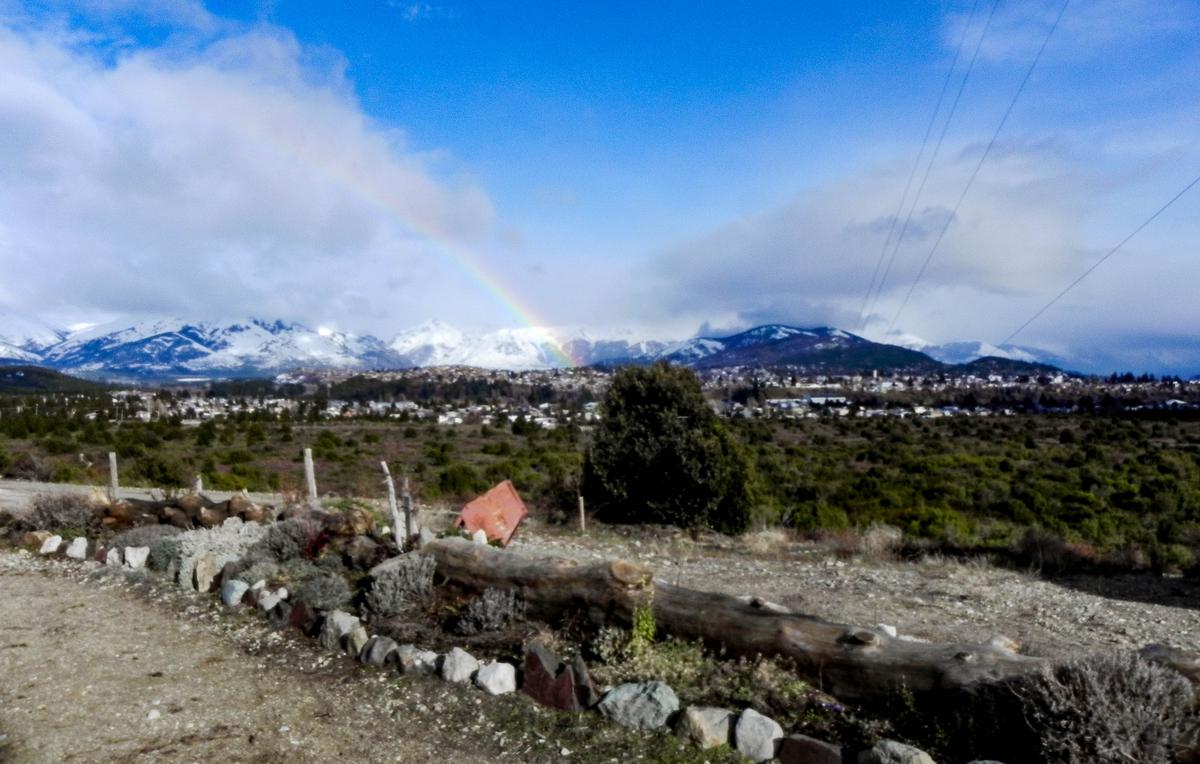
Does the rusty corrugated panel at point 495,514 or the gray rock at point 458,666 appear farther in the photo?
the rusty corrugated panel at point 495,514

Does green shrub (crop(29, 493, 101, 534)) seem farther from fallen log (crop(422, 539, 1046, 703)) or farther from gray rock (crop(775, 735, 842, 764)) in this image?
gray rock (crop(775, 735, 842, 764))

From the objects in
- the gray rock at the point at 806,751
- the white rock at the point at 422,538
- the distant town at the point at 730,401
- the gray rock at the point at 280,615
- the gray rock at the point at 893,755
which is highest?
the white rock at the point at 422,538

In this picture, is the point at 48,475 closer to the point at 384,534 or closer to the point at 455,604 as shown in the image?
the point at 384,534

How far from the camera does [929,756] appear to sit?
459cm

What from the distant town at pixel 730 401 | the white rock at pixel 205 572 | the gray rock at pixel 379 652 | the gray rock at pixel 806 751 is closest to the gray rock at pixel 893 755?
the gray rock at pixel 806 751

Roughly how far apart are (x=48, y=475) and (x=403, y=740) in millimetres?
33030

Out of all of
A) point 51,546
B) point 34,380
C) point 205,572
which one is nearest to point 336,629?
point 205,572

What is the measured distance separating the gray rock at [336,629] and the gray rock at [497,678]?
1.85 metres

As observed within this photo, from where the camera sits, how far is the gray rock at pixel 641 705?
5559 mm

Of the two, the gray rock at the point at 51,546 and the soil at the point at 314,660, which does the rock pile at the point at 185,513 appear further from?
the soil at the point at 314,660

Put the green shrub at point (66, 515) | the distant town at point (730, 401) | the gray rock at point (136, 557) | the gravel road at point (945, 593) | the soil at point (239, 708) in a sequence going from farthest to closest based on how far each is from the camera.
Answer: the distant town at point (730, 401) < the green shrub at point (66, 515) < the gray rock at point (136, 557) < the gravel road at point (945, 593) < the soil at point (239, 708)

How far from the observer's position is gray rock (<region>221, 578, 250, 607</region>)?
9094 millimetres

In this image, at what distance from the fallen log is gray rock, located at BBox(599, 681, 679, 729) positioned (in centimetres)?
96

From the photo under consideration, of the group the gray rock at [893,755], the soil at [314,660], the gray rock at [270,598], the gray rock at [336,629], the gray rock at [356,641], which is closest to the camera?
the gray rock at [893,755]
